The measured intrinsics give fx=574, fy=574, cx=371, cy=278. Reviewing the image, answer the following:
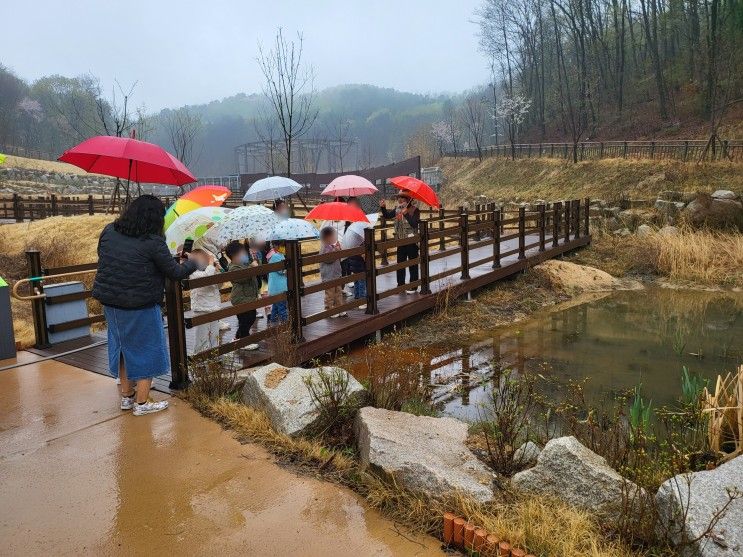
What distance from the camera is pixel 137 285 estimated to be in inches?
167

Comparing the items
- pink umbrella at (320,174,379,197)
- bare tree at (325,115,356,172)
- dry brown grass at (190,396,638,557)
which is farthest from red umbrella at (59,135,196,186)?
bare tree at (325,115,356,172)

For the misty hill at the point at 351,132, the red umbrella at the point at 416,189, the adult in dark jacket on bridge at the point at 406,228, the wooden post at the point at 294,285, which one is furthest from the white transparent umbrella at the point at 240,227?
the misty hill at the point at 351,132

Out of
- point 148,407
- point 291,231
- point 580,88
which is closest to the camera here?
point 148,407

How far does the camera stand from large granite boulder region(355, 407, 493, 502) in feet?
10.5

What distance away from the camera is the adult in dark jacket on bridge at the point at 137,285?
4199mm

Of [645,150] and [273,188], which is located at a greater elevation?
[645,150]

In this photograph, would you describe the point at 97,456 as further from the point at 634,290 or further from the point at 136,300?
the point at 634,290

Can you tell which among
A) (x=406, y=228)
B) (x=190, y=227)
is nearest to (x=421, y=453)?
(x=190, y=227)

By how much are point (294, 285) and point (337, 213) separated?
1.44 m

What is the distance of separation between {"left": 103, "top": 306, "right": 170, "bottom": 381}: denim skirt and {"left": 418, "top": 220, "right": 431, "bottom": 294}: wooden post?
5.19 meters

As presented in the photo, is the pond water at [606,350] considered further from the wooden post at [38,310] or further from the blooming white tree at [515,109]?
the blooming white tree at [515,109]

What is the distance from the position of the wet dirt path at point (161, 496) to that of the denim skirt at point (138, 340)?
0.40 meters

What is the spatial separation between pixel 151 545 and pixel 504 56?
53.1 metres

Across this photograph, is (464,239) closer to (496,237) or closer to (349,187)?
(496,237)
